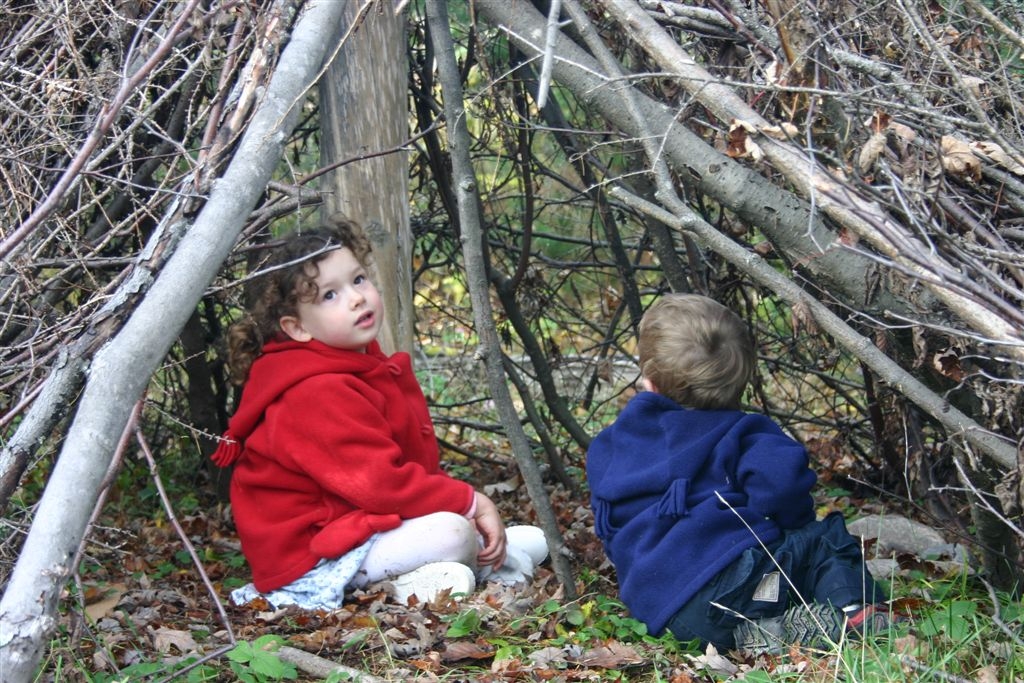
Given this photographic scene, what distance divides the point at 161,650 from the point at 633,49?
99.2 inches

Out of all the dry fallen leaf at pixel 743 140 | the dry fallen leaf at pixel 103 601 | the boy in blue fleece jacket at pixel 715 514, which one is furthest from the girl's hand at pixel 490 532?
the dry fallen leaf at pixel 743 140

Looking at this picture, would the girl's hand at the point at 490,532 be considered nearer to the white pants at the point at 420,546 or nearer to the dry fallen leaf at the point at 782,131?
the white pants at the point at 420,546

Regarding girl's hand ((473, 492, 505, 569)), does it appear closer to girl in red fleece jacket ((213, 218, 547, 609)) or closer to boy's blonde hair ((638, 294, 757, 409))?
girl in red fleece jacket ((213, 218, 547, 609))

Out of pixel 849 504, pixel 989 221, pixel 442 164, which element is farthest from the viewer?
pixel 849 504

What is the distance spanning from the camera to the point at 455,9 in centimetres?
467

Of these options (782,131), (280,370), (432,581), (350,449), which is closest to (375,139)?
(280,370)

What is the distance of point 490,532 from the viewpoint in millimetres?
3928

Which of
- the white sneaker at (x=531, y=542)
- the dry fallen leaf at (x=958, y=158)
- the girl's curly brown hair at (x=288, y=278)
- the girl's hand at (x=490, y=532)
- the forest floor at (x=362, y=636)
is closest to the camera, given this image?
the dry fallen leaf at (x=958, y=158)

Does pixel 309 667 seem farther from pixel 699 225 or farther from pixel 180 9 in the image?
pixel 180 9

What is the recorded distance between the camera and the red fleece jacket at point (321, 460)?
3686 mm

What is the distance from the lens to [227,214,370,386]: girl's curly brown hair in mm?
3770

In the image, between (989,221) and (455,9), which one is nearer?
(989,221)

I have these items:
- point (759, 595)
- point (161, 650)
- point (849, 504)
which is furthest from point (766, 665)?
point (849, 504)

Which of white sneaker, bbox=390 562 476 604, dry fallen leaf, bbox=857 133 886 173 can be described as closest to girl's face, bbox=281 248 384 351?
white sneaker, bbox=390 562 476 604
